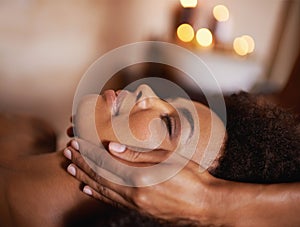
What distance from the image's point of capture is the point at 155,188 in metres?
0.75

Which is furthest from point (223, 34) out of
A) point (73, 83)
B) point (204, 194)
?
point (204, 194)

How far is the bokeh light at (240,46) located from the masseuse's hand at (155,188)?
175 centimetres

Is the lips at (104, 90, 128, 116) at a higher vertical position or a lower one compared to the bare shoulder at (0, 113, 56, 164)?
higher

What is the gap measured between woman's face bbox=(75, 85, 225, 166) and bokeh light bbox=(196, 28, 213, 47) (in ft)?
4.80

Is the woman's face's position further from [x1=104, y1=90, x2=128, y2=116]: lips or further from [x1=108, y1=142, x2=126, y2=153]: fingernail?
[x1=108, y1=142, x2=126, y2=153]: fingernail

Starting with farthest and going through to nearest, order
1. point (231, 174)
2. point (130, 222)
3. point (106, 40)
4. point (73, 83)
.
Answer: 1. point (106, 40)
2. point (73, 83)
3. point (231, 174)
4. point (130, 222)

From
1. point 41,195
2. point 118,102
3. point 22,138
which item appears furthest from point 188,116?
point 22,138

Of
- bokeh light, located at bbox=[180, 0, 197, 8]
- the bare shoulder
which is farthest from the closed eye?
bokeh light, located at bbox=[180, 0, 197, 8]

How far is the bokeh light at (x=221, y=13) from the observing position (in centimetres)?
249

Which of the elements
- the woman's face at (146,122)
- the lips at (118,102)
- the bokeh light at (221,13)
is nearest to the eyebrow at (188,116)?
the woman's face at (146,122)

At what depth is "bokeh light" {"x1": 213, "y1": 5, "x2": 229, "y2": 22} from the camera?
249 centimetres

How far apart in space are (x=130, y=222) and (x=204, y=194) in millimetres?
149

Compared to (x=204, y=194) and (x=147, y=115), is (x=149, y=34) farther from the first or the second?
(x=204, y=194)

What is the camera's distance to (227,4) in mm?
2568
